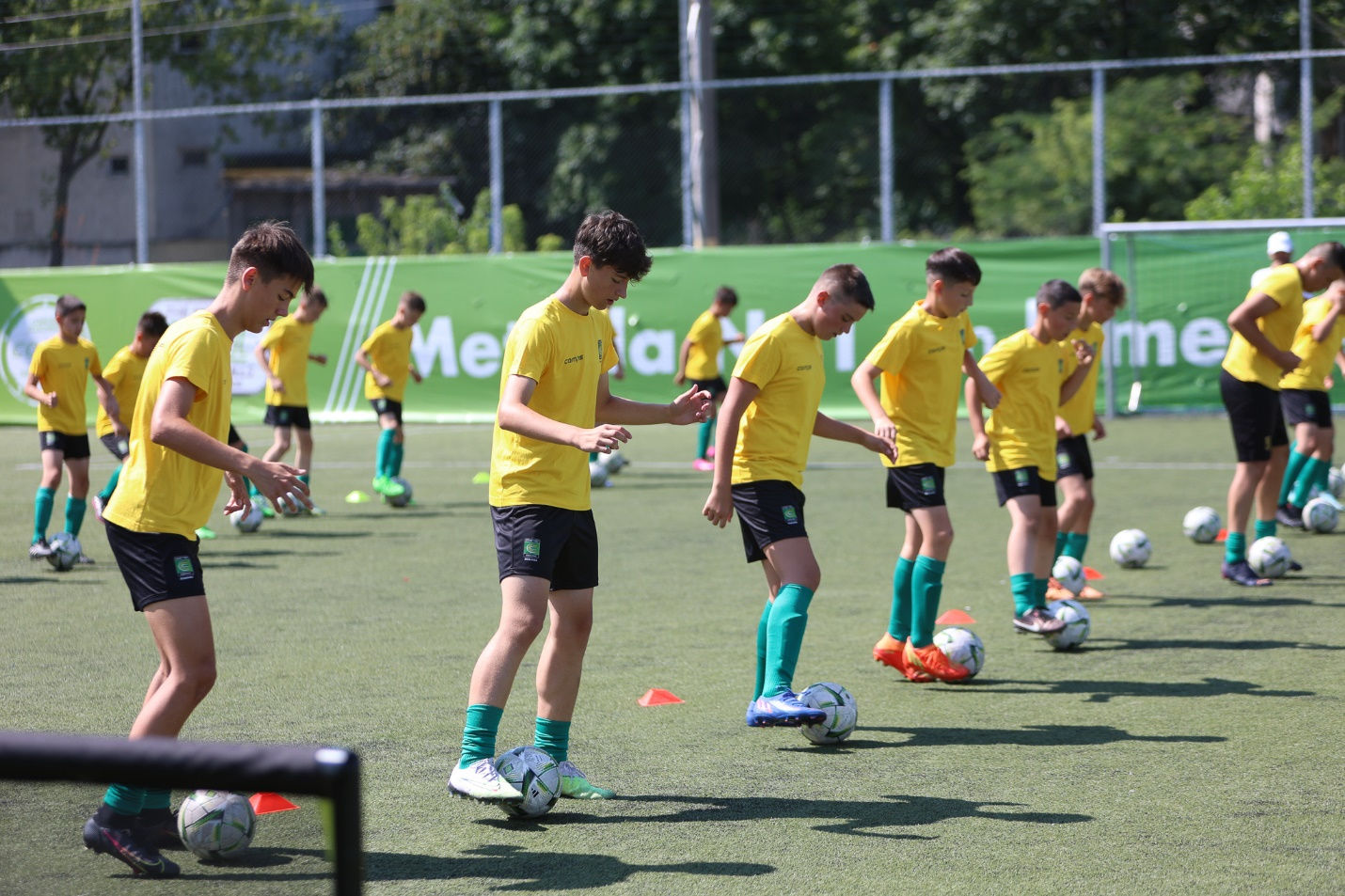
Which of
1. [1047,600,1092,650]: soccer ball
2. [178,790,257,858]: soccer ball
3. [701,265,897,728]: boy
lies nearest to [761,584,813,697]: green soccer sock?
[701,265,897,728]: boy

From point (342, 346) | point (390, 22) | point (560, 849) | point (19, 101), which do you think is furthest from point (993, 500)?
point (390, 22)

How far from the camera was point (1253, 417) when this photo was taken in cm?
915

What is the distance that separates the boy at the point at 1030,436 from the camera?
7562 mm

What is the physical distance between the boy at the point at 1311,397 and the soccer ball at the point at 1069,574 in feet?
8.07

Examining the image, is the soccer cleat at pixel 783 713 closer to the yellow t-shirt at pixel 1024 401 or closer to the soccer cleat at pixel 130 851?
the yellow t-shirt at pixel 1024 401

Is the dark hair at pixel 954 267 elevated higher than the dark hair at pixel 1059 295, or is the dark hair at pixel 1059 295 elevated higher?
the dark hair at pixel 954 267

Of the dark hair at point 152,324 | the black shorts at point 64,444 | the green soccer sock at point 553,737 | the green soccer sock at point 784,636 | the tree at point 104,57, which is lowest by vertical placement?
the green soccer sock at point 553,737

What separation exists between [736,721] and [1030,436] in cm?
250

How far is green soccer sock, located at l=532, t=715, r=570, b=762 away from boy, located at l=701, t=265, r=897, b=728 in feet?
3.21

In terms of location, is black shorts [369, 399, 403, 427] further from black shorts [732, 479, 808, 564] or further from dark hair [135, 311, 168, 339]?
black shorts [732, 479, 808, 564]

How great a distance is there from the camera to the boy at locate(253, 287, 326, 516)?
43.3 ft

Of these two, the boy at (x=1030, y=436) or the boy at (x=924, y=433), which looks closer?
the boy at (x=924, y=433)

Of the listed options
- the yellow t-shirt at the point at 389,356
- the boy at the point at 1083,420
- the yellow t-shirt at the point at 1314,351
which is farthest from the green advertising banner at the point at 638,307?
the boy at the point at 1083,420

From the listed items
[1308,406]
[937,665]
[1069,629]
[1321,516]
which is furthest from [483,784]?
[1321,516]
